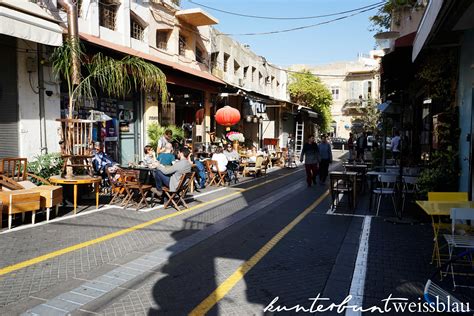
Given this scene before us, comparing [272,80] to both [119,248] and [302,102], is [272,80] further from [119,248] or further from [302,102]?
[119,248]

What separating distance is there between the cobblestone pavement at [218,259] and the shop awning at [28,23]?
152 inches

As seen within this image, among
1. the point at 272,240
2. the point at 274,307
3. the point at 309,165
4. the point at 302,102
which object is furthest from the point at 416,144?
the point at 302,102

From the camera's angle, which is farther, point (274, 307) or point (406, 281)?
point (406, 281)

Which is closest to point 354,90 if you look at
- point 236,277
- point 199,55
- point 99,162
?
point 199,55

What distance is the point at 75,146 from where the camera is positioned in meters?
8.98

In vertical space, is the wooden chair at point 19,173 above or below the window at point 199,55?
below

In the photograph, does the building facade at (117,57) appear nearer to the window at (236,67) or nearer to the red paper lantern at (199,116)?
the red paper lantern at (199,116)

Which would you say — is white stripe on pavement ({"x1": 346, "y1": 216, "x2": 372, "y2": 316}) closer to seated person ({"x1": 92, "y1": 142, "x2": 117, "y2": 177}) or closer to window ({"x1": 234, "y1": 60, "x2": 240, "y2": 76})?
seated person ({"x1": 92, "y1": 142, "x2": 117, "y2": 177})

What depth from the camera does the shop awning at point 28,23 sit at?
738 cm

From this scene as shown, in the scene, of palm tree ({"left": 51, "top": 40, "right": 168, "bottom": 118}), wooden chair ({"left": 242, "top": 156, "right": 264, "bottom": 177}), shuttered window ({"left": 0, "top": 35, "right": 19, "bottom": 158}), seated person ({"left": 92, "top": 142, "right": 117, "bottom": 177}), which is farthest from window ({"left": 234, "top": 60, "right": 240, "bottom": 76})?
shuttered window ({"left": 0, "top": 35, "right": 19, "bottom": 158})

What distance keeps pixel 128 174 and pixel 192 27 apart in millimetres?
10553

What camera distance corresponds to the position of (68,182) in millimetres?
7957

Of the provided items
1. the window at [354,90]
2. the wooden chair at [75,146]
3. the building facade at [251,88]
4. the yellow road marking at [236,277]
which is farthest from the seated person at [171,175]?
the window at [354,90]

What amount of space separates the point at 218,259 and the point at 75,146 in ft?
17.3
